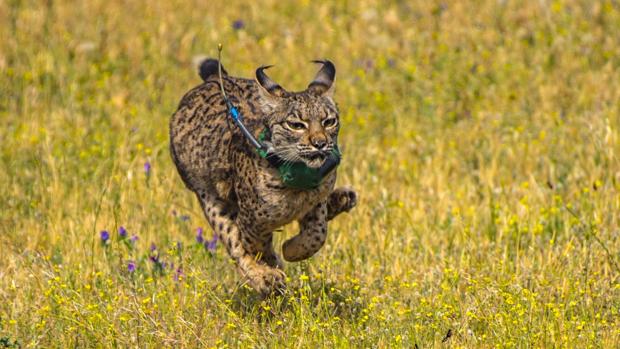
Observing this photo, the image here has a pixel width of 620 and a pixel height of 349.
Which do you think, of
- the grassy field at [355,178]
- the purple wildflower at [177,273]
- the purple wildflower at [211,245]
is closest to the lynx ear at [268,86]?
the grassy field at [355,178]

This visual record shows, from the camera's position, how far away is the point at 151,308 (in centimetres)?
662

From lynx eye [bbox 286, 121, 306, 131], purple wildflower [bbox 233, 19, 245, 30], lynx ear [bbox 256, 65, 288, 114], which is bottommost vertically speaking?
Answer: purple wildflower [bbox 233, 19, 245, 30]

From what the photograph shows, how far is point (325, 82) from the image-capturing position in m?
6.55

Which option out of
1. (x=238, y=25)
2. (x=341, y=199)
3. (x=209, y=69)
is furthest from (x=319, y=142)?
(x=238, y=25)

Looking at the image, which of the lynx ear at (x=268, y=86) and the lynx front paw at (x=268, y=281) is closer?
the lynx ear at (x=268, y=86)

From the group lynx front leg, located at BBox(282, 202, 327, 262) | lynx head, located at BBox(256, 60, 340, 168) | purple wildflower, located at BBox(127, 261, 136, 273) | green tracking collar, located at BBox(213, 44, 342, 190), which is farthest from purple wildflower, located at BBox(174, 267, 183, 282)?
lynx head, located at BBox(256, 60, 340, 168)

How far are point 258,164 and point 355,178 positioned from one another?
8.79 feet

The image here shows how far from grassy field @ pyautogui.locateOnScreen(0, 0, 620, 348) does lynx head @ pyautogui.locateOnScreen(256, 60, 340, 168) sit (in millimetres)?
766

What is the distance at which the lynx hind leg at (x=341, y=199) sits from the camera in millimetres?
6914

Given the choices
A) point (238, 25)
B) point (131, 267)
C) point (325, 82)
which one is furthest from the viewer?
point (238, 25)

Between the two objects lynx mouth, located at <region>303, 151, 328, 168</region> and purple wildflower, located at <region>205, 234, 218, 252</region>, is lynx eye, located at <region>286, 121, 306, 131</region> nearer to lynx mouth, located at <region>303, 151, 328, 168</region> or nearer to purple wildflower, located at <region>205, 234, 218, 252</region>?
lynx mouth, located at <region>303, 151, 328, 168</region>

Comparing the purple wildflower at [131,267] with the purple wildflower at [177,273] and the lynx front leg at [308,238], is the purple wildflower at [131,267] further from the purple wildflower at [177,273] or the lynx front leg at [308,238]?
the lynx front leg at [308,238]

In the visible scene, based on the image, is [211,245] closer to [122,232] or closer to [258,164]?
[122,232]

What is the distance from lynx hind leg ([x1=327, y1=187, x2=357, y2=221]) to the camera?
691 centimetres
